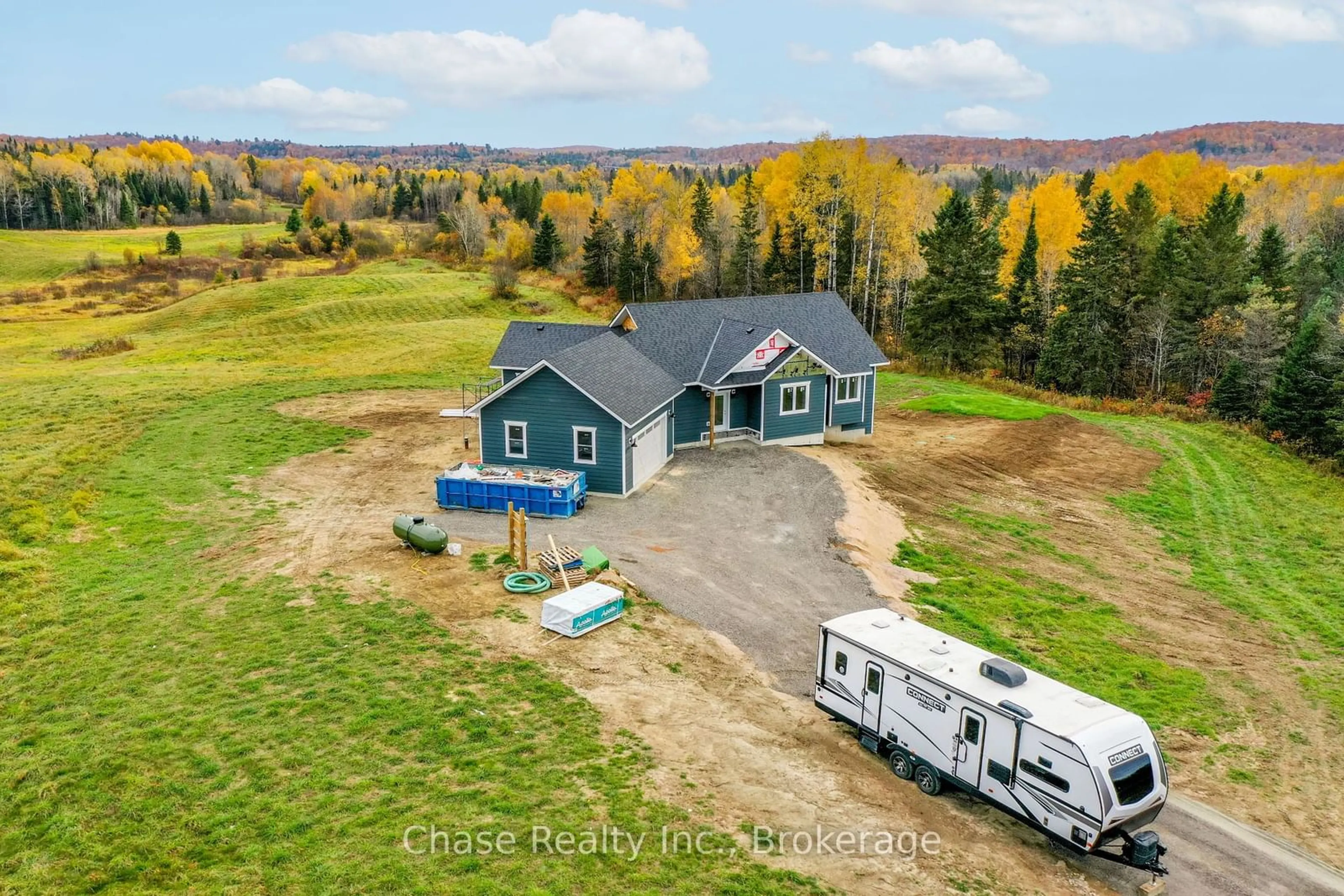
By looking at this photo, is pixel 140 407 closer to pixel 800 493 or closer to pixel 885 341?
pixel 800 493

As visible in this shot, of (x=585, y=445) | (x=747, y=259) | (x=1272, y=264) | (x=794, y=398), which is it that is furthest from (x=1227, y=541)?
(x=747, y=259)

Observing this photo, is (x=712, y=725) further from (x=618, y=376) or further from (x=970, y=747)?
(x=618, y=376)

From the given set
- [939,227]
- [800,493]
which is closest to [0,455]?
[800,493]

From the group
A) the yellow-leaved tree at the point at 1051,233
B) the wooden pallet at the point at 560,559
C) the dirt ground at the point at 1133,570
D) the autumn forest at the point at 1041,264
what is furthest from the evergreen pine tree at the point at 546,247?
the wooden pallet at the point at 560,559

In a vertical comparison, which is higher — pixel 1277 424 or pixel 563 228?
pixel 563 228

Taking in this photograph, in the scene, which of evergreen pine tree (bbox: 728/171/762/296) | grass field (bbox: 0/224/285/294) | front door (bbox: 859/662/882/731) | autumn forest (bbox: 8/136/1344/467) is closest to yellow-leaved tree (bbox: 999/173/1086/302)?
autumn forest (bbox: 8/136/1344/467)
